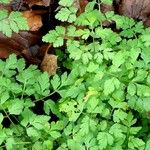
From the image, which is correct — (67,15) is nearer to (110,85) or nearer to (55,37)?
(55,37)

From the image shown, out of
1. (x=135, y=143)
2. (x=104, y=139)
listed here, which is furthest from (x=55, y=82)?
(x=135, y=143)

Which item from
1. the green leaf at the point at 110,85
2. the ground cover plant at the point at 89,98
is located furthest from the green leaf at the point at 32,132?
the green leaf at the point at 110,85

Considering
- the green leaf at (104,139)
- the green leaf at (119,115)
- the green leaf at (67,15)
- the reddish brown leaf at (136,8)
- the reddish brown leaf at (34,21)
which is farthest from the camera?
the reddish brown leaf at (136,8)

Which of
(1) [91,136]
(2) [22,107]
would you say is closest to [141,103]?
(1) [91,136]

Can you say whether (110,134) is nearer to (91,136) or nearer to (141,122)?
(91,136)

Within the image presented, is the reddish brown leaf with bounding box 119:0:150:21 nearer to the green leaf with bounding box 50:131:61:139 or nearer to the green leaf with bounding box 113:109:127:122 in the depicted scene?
the green leaf with bounding box 113:109:127:122

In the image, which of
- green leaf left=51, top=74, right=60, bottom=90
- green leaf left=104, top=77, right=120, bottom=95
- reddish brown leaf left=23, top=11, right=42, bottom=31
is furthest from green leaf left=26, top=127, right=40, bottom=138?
reddish brown leaf left=23, top=11, right=42, bottom=31

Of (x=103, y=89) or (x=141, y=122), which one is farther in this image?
(x=141, y=122)

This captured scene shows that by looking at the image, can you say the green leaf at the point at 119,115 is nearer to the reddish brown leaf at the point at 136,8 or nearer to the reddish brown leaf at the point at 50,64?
the reddish brown leaf at the point at 50,64

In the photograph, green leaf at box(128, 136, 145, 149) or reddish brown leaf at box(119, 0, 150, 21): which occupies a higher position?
reddish brown leaf at box(119, 0, 150, 21)
